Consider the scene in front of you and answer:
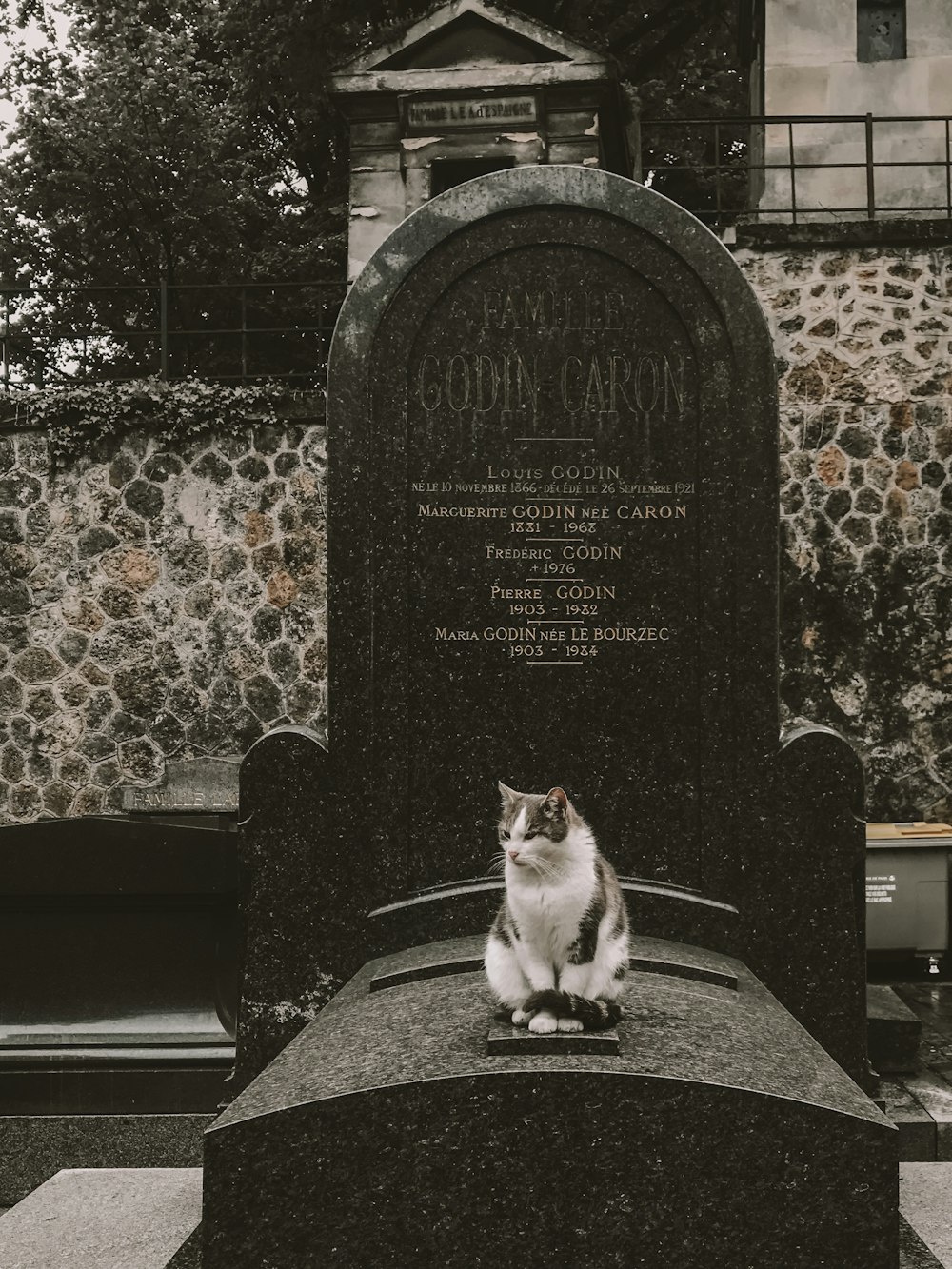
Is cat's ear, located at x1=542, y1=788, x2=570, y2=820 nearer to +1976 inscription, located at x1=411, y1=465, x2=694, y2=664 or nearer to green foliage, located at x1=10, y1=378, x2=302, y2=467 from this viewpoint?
+1976 inscription, located at x1=411, y1=465, x2=694, y2=664

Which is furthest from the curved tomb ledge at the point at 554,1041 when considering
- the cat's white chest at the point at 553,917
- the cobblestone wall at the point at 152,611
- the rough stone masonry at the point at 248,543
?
the cobblestone wall at the point at 152,611

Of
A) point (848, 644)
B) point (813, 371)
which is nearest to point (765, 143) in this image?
point (813, 371)

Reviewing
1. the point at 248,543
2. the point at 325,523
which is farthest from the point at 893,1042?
the point at 248,543

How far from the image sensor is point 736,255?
13.2 metres

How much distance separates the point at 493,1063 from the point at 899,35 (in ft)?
48.8

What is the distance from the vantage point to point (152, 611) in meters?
13.2

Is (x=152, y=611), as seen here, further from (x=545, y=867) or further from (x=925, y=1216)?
(x=925, y=1216)

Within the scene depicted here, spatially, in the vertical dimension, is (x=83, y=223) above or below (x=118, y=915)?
above

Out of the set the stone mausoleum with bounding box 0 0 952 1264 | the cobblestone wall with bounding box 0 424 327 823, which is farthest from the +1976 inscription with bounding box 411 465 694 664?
the cobblestone wall with bounding box 0 424 327 823

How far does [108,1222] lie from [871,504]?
1079 centimetres

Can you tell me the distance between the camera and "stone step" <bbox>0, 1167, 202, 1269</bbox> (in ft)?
11.3

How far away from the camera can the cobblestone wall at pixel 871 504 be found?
1245cm

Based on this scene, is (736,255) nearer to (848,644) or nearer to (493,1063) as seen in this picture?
(848,644)

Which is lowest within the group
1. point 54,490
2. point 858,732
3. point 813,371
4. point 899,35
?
point 858,732
